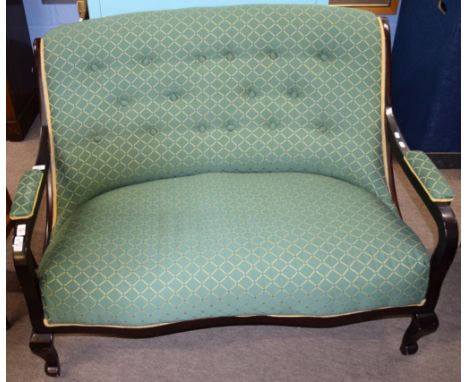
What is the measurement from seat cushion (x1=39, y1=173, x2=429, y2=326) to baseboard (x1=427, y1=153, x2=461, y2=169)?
54.2 inches

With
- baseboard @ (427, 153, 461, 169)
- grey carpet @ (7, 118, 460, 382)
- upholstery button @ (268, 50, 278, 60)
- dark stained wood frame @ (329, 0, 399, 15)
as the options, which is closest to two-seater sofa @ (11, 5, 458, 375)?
upholstery button @ (268, 50, 278, 60)

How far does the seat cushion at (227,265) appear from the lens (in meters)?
1.30

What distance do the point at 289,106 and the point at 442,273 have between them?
755 millimetres

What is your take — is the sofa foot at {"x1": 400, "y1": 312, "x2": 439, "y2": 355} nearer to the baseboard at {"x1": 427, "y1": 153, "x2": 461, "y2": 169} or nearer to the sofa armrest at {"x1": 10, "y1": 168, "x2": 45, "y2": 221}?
the sofa armrest at {"x1": 10, "y1": 168, "x2": 45, "y2": 221}

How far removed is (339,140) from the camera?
5.49 feet

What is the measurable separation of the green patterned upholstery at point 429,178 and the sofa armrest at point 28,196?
113 cm

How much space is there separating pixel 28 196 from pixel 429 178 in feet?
3.84

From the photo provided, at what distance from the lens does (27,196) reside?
1320 mm

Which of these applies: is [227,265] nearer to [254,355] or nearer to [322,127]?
[254,355]

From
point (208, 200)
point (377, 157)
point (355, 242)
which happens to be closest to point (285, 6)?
point (377, 157)

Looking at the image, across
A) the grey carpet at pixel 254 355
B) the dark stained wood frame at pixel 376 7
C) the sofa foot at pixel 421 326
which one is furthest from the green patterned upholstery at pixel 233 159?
the dark stained wood frame at pixel 376 7

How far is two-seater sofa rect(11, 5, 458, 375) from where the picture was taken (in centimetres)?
132

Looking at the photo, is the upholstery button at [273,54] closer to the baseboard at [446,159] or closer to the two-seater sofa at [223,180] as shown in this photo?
the two-seater sofa at [223,180]
